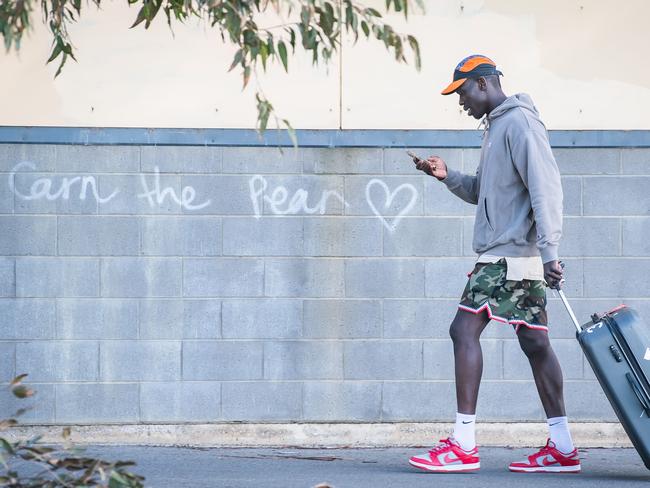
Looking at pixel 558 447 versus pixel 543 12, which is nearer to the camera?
pixel 558 447

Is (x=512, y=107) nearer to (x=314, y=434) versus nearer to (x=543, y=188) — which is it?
(x=543, y=188)

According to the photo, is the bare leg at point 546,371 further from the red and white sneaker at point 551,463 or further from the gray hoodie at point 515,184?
the gray hoodie at point 515,184

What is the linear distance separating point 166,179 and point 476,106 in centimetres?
202

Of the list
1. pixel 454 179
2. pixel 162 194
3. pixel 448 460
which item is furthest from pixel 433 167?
pixel 162 194

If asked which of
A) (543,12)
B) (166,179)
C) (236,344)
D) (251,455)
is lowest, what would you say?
(251,455)

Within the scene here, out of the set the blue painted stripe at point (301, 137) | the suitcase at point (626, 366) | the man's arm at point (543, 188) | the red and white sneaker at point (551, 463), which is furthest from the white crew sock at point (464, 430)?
the blue painted stripe at point (301, 137)

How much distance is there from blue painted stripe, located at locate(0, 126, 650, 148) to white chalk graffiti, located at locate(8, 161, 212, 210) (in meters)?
0.19

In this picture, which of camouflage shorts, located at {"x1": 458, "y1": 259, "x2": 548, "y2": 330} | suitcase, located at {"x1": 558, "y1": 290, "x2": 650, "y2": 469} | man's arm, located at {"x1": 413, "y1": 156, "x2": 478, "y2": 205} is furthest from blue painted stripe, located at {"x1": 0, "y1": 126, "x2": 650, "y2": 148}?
suitcase, located at {"x1": 558, "y1": 290, "x2": 650, "y2": 469}

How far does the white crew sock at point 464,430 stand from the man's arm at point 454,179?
1.06m

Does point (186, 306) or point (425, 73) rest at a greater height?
point (425, 73)

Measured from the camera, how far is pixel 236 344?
6.46m

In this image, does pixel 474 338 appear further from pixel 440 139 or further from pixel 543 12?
pixel 543 12

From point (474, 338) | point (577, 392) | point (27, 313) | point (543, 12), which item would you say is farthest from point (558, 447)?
point (27, 313)

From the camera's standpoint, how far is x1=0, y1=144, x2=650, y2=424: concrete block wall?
6.41 meters
